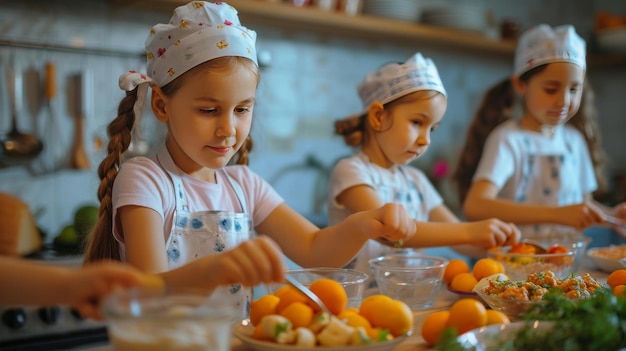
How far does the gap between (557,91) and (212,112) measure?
3.57 ft

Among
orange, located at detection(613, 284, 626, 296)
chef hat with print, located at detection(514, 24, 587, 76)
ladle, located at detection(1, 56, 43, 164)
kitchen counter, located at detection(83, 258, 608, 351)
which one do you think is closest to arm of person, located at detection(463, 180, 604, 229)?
kitchen counter, located at detection(83, 258, 608, 351)

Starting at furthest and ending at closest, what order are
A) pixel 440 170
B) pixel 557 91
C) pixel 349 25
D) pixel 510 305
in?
pixel 440 170 < pixel 349 25 < pixel 557 91 < pixel 510 305

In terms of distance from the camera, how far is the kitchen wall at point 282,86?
228 cm

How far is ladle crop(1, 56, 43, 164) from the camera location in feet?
7.24

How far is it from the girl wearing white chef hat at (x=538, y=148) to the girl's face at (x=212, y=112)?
889 millimetres

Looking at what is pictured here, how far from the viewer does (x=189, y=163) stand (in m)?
1.29

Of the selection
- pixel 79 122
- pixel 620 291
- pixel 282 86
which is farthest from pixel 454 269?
pixel 282 86

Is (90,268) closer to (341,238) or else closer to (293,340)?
(293,340)

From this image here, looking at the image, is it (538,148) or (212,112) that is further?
(538,148)

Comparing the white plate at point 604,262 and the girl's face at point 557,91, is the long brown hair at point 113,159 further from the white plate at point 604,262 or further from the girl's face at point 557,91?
the girl's face at point 557,91

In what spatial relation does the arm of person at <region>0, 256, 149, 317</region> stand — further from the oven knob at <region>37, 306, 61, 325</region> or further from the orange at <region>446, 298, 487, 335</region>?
the oven knob at <region>37, 306, 61, 325</region>

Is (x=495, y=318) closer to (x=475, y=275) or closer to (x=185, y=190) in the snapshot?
(x=475, y=275)

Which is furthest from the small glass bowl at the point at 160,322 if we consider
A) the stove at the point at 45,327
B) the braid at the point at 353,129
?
the stove at the point at 45,327

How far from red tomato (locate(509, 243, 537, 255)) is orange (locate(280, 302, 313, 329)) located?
648mm
